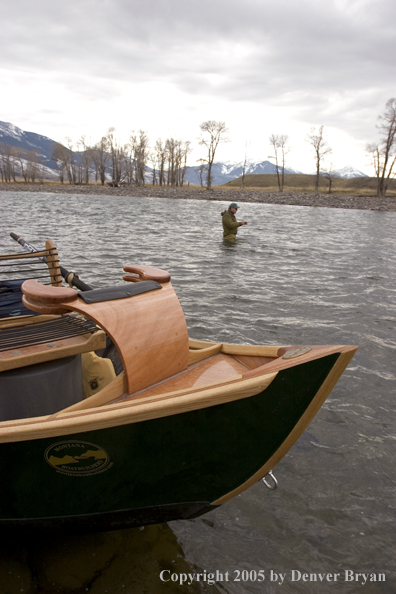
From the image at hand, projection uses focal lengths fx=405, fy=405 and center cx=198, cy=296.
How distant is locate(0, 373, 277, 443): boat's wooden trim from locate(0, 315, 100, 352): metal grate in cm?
62

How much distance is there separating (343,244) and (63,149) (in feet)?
288

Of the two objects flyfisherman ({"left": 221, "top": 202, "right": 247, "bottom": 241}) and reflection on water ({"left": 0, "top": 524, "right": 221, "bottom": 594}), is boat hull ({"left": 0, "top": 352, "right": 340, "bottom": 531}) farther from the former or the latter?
flyfisherman ({"left": 221, "top": 202, "right": 247, "bottom": 241})

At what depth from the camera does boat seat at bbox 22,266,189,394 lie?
2.50 meters

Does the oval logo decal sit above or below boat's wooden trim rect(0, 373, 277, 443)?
below

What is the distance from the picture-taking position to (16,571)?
8.73ft

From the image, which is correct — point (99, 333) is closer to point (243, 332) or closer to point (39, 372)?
point (39, 372)

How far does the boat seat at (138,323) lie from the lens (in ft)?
8.21

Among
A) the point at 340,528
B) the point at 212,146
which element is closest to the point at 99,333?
the point at 340,528

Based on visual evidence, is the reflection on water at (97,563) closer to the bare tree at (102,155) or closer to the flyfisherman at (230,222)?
the flyfisherman at (230,222)

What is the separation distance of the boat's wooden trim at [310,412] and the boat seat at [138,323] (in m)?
0.88

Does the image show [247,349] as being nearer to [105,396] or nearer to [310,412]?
[310,412]

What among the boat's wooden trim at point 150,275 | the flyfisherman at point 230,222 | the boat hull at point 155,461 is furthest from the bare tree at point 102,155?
the boat hull at point 155,461

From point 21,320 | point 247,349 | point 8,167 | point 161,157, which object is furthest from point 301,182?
point 21,320

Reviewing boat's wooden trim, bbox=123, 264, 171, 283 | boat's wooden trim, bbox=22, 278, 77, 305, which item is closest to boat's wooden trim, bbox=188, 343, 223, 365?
boat's wooden trim, bbox=123, 264, 171, 283
